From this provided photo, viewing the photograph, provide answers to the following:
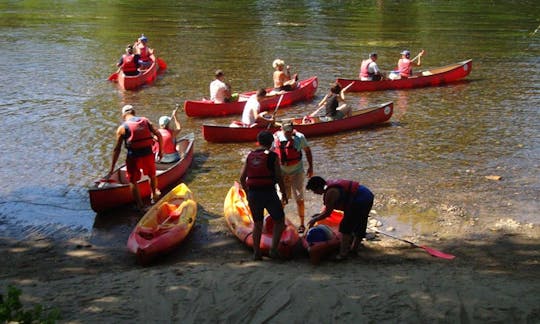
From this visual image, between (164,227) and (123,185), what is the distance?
5.58ft

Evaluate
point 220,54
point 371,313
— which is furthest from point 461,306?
point 220,54

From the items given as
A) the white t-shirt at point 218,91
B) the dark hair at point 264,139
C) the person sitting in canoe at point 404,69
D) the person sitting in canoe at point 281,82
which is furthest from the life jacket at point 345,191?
the person sitting in canoe at point 404,69

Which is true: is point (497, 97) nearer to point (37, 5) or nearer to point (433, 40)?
point (433, 40)

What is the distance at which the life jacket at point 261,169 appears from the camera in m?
8.25

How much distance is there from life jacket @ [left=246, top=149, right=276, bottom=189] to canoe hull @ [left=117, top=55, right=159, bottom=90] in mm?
13070

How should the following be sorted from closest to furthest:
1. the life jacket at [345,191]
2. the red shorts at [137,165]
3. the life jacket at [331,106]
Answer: the life jacket at [345,191] < the red shorts at [137,165] < the life jacket at [331,106]

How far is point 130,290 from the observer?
7.62 meters

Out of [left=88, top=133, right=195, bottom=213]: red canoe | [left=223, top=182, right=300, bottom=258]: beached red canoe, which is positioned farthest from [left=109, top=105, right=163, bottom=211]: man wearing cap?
[left=223, top=182, right=300, bottom=258]: beached red canoe

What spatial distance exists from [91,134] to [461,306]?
1142 cm

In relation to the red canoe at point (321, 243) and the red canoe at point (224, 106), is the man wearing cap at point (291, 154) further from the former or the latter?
the red canoe at point (224, 106)

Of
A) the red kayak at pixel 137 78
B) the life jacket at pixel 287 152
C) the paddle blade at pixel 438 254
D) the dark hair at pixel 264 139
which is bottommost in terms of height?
the paddle blade at pixel 438 254

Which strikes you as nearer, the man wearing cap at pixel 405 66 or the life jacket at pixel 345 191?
the life jacket at pixel 345 191

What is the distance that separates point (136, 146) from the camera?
10422 millimetres

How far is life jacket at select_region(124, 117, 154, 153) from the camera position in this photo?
406 inches
